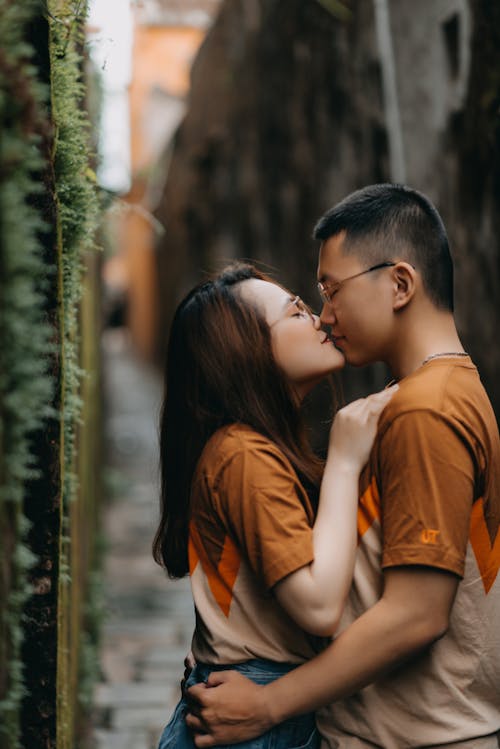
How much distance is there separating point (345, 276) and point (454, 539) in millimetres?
673

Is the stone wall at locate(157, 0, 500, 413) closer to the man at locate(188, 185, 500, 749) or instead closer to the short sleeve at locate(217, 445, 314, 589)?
the man at locate(188, 185, 500, 749)

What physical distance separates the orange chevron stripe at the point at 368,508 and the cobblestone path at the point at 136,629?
2.83 meters

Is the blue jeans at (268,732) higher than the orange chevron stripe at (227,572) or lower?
lower

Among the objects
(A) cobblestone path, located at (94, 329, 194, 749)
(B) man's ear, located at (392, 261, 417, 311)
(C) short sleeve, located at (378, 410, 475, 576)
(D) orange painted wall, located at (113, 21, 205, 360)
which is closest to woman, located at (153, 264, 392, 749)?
(C) short sleeve, located at (378, 410, 475, 576)

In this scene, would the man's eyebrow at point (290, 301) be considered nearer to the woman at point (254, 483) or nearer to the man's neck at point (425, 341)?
the woman at point (254, 483)

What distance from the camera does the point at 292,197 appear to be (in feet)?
29.5

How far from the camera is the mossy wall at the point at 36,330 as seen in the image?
52.1 inches

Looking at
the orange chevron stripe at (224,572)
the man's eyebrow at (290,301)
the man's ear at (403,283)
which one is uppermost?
the man's ear at (403,283)

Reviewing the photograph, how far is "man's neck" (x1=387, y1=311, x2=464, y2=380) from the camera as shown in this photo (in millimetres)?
2266

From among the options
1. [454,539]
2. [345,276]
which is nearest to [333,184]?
[345,276]

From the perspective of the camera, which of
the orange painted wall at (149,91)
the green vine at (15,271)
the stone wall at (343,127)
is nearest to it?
the green vine at (15,271)

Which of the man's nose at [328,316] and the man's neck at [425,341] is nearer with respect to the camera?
the man's neck at [425,341]

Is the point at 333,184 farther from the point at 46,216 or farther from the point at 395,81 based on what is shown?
the point at 46,216

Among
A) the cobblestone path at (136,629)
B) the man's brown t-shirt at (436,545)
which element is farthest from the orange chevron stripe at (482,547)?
the cobblestone path at (136,629)
